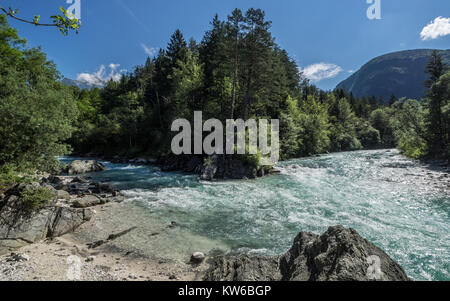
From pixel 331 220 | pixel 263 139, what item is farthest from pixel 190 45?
pixel 331 220

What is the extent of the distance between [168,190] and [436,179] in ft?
74.8

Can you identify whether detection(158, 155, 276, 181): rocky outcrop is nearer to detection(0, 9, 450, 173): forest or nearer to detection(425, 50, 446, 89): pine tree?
detection(0, 9, 450, 173): forest

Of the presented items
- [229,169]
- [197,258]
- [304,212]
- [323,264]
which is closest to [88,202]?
[197,258]

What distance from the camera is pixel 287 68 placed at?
159ft

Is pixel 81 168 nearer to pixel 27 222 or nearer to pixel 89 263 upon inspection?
pixel 27 222

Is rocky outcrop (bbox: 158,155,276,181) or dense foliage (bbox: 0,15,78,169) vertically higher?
dense foliage (bbox: 0,15,78,169)

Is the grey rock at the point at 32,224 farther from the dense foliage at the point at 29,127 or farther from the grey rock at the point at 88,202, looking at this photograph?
the grey rock at the point at 88,202

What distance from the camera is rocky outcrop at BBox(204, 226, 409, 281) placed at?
3772mm

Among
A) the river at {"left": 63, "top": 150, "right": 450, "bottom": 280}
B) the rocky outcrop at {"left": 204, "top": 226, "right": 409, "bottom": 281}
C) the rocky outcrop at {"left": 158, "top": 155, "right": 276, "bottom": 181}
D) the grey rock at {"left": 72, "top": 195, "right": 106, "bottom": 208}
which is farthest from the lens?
the rocky outcrop at {"left": 158, "top": 155, "right": 276, "bottom": 181}

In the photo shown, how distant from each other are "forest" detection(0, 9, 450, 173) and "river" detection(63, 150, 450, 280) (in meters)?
6.69

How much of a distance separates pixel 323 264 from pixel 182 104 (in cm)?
3157

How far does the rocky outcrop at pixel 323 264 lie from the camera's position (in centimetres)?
377

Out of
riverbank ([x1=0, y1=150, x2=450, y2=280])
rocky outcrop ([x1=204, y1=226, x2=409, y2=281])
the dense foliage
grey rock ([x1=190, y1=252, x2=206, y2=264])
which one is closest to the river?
riverbank ([x1=0, y1=150, x2=450, y2=280])

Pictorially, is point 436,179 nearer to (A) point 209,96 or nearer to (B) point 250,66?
(B) point 250,66
